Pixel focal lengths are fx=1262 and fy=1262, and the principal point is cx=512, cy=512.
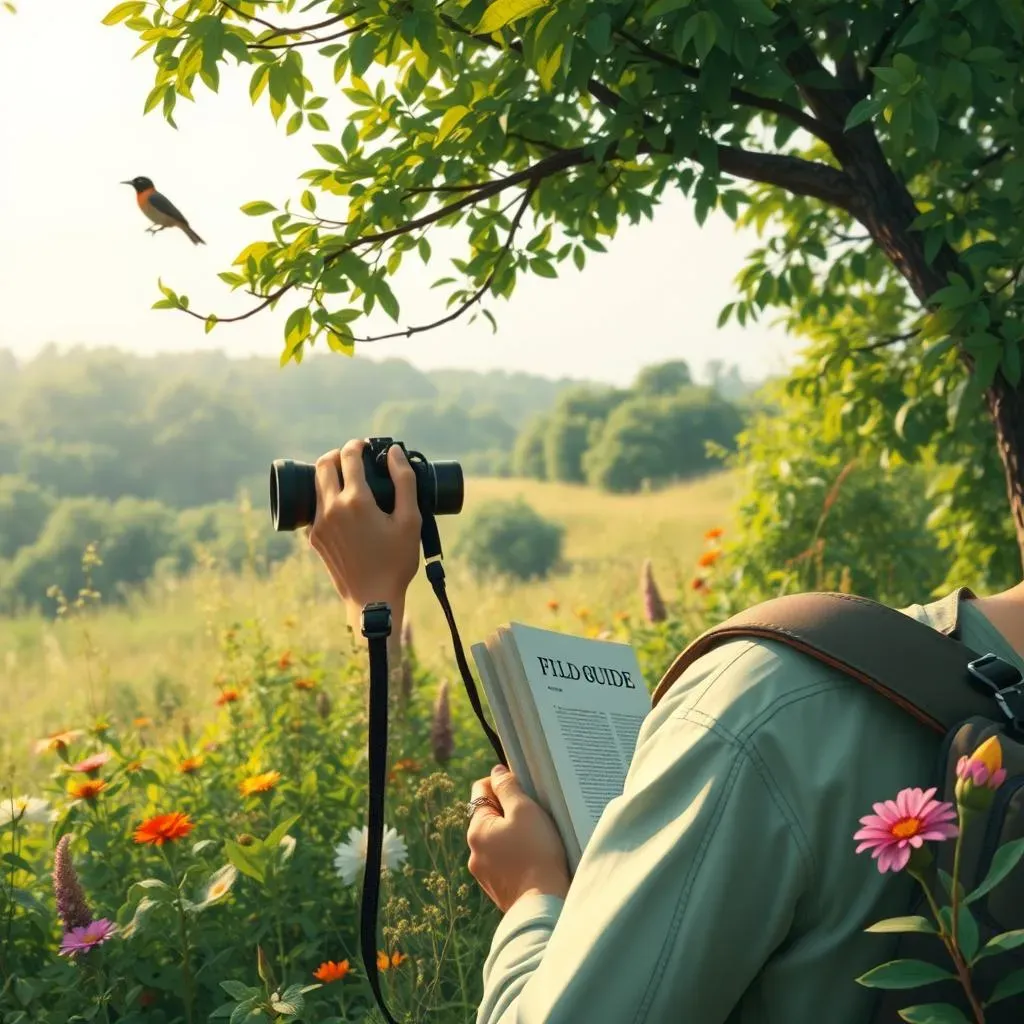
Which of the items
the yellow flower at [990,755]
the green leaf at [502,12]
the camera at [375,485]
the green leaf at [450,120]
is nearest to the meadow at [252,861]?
the camera at [375,485]

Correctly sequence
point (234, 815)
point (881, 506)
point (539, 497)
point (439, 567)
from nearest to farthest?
point (439, 567)
point (234, 815)
point (881, 506)
point (539, 497)

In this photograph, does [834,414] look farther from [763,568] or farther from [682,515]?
[682,515]

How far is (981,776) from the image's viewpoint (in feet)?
3.19

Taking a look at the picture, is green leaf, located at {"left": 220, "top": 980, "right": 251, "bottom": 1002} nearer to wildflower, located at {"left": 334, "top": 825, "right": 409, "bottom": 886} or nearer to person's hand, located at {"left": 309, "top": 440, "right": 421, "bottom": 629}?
wildflower, located at {"left": 334, "top": 825, "right": 409, "bottom": 886}

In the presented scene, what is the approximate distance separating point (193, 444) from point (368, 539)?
41.2 meters

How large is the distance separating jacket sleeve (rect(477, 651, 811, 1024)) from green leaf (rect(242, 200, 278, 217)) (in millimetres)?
2090

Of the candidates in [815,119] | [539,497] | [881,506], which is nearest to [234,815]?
[815,119]

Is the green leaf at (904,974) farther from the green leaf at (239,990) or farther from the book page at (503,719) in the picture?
the green leaf at (239,990)

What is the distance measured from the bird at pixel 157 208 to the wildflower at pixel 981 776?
111 inches

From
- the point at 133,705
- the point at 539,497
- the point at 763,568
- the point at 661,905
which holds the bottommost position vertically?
the point at 539,497

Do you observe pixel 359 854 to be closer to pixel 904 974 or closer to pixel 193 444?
pixel 904 974

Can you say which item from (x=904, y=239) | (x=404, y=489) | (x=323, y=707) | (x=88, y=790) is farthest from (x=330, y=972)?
(x=904, y=239)

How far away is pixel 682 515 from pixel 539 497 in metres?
9.36

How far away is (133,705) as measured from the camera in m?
7.72
